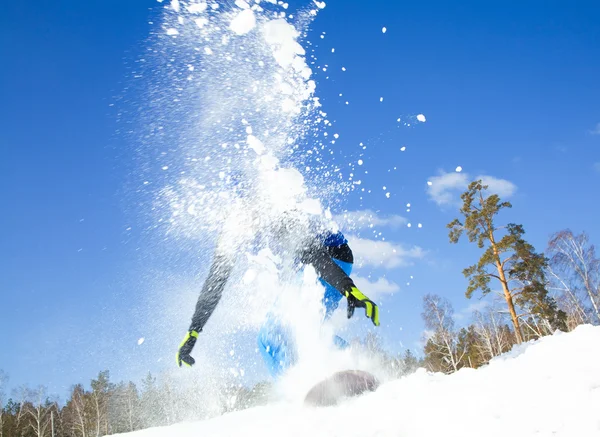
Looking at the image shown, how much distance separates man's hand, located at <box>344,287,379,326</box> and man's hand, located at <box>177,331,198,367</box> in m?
1.73

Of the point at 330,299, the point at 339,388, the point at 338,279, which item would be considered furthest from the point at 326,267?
the point at 339,388

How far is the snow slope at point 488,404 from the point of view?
2088mm

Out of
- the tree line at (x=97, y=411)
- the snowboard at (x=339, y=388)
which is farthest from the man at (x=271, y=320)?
the tree line at (x=97, y=411)

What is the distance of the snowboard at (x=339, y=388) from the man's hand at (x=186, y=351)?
131cm

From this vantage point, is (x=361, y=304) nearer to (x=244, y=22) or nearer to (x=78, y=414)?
(x=244, y=22)

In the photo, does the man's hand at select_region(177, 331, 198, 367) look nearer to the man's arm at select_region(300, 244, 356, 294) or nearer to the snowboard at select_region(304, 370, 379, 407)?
the snowboard at select_region(304, 370, 379, 407)

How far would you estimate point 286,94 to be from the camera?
6.22 meters

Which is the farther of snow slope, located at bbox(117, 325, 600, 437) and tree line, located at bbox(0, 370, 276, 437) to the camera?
tree line, located at bbox(0, 370, 276, 437)

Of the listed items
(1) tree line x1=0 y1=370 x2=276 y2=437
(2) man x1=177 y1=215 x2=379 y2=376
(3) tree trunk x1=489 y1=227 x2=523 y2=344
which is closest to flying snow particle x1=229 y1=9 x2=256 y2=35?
(2) man x1=177 y1=215 x2=379 y2=376

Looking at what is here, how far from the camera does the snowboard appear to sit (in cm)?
362

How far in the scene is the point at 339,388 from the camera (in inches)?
145

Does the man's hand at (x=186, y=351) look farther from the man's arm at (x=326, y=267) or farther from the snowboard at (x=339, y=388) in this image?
the man's arm at (x=326, y=267)

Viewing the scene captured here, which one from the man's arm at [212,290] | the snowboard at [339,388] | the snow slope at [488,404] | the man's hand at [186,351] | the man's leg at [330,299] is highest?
the man's arm at [212,290]

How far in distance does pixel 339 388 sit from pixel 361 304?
79 cm
